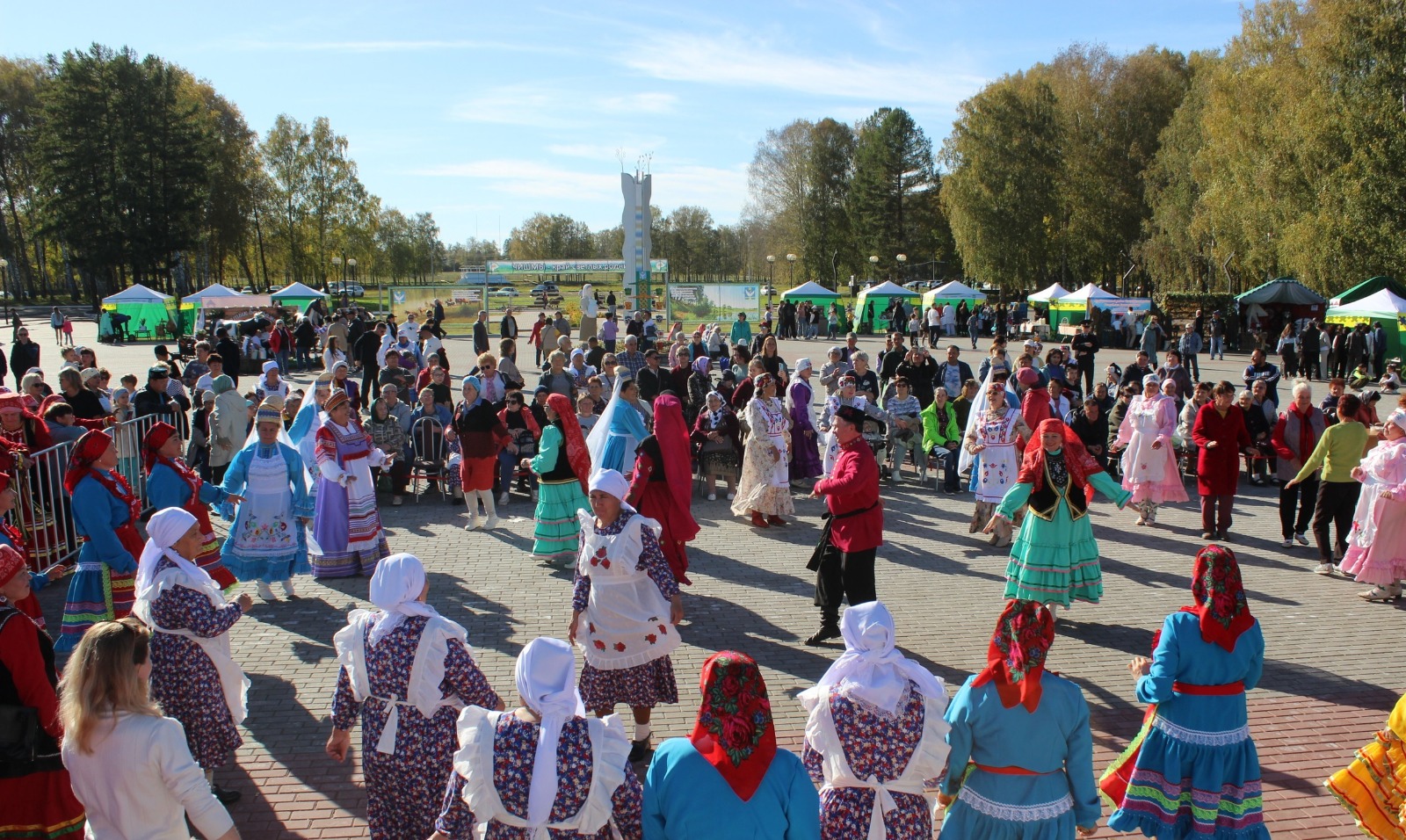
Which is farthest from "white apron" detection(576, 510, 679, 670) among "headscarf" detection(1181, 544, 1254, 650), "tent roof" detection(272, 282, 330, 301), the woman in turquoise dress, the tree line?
the tree line

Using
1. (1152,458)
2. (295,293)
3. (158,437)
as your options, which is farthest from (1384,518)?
(295,293)

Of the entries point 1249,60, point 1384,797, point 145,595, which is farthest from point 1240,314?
point 145,595

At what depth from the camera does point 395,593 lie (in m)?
3.97

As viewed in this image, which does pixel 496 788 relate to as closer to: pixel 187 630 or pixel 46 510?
pixel 187 630

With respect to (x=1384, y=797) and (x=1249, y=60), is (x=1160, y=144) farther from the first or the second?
(x=1384, y=797)

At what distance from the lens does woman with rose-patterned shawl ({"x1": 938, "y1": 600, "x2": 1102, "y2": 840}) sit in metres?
3.64

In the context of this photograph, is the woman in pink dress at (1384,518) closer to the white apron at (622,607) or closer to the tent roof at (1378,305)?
the white apron at (622,607)

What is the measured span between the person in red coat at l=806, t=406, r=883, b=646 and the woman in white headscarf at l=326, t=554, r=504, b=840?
3.37 metres

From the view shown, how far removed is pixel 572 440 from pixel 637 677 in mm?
3972

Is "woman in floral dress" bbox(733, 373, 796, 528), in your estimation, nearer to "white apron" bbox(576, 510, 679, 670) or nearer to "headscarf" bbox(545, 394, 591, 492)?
"headscarf" bbox(545, 394, 591, 492)

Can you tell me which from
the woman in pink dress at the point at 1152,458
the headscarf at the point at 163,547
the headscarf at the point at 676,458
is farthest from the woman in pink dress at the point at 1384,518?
the headscarf at the point at 163,547

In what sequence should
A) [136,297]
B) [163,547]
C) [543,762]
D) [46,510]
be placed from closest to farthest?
1. [543,762]
2. [163,547]
3. [46,510]
4. [136,297]

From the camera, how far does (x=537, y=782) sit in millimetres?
3121

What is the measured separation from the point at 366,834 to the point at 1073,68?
56006 millimetres
